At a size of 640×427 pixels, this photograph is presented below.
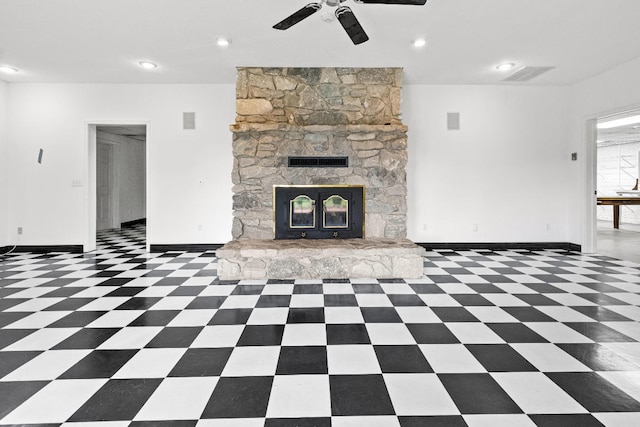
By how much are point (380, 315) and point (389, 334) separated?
34cm

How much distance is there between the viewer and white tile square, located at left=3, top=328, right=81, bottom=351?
199 centimetres

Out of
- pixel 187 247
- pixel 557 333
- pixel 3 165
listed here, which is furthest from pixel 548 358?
pixel 3 165

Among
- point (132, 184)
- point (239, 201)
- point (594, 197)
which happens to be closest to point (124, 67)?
point (239, 201)

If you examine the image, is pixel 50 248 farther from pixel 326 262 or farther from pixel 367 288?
pixel 367 288

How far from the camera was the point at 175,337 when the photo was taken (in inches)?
84.3

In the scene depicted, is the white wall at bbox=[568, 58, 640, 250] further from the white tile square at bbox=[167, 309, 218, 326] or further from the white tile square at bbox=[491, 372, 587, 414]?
the white tile square at bbox=[167, 309, 218, 326]

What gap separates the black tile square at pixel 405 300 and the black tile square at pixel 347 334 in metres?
0.58

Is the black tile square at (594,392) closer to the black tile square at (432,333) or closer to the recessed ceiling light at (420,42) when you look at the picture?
the black tile square at (432,333)

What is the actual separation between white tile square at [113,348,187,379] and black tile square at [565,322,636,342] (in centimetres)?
252

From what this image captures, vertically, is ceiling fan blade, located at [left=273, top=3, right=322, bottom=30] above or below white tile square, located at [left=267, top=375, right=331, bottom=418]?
above

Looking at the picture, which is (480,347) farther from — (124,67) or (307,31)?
(124,67)

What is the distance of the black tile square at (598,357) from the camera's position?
5.82 feet

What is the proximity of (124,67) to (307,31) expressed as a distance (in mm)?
2537

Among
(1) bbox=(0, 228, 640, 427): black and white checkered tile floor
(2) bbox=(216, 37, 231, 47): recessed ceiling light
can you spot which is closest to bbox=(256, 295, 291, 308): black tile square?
(1) bbox=(0, 228, 640, 427): black and white checkered tile floor
